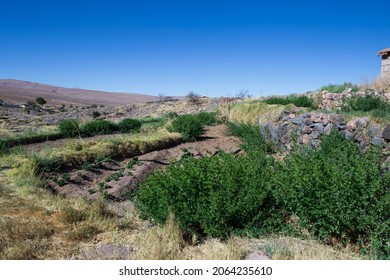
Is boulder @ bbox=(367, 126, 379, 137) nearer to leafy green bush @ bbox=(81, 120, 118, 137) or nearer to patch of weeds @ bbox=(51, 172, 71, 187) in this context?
patch of weeds @ bbox=(51, 172, 71, 187)

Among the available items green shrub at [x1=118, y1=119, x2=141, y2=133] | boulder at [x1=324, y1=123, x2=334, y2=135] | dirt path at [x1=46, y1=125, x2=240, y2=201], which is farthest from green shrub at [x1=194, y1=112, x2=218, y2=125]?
boulder at [x1=324, y1=123, x2=334, y2=135]

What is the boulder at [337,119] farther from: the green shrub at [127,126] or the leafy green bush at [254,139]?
the green shrub at [127,126]

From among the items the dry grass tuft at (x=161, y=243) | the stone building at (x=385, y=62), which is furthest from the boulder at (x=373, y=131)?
the stone building at (x=385, y=62)

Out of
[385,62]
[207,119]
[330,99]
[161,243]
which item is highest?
[385,62]

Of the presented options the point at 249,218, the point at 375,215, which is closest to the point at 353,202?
the point at 375,215

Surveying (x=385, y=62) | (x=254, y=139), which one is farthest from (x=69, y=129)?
(x=385, y=62)

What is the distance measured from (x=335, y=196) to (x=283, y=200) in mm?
794

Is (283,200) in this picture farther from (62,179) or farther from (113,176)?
(62,179)

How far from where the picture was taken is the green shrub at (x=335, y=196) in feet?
13.3

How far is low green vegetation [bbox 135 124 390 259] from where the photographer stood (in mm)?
4082

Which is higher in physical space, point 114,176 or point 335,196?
point 335,196

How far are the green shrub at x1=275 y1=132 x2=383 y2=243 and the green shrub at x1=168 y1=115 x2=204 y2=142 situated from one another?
10067mm

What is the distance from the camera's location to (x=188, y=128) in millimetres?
14781
